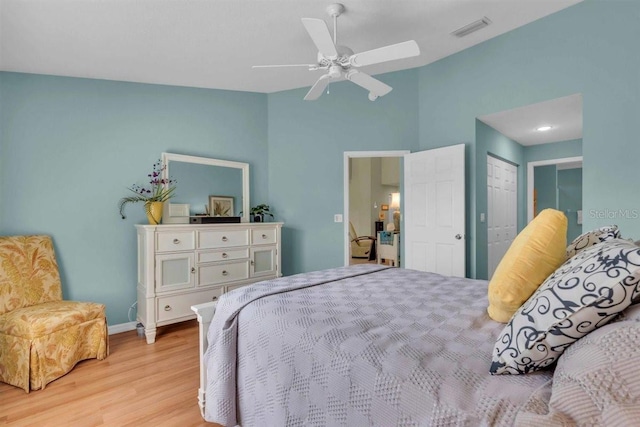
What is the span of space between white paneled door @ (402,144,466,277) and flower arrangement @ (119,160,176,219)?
2.64 meters

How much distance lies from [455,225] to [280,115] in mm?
2481

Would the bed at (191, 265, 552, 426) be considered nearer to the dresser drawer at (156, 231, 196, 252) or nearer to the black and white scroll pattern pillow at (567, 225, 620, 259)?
the black and white scroll pattern pillow at (567, 225, 620, 259)

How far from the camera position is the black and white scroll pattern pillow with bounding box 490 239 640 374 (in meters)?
0.79

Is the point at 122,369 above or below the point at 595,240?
below

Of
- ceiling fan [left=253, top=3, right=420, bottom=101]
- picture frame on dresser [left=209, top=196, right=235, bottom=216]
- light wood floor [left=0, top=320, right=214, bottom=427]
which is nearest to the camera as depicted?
light wood floor [left=0, top=320, right=214, bottom=427]

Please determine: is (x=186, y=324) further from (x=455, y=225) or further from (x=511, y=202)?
(x=511, y=202)

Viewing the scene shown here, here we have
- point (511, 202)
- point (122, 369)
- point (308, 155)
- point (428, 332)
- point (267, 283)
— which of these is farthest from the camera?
point (511, 202)

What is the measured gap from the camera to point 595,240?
1.41 meters

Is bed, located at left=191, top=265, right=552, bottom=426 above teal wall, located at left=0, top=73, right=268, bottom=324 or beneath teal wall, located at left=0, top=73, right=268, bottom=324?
beneath

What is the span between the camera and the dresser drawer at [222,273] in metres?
3.23

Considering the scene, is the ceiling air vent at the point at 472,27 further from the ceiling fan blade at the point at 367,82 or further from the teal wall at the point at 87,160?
the teal wall at the point at 87,160

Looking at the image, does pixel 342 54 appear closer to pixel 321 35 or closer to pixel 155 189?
pixel 321 35

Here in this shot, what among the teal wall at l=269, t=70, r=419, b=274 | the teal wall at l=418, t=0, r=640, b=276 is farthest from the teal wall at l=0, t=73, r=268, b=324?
the teal wall at l=418, t=0, r=640, b=276

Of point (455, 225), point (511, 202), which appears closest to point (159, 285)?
Answer: point (455, 225)
